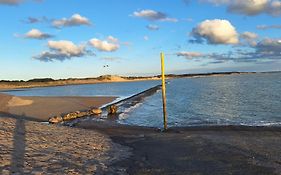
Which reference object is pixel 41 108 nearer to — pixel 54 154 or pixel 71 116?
pixel 71 116

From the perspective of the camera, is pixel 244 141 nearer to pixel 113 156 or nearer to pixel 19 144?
pixel 113 156

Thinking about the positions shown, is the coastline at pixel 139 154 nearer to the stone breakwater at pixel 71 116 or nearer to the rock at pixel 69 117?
the stone breakwater at pixel 71 116

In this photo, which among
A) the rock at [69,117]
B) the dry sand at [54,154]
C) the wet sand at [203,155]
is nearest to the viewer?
Result: the dry sand at [54,154]

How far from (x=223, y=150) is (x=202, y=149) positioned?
2.68 feet

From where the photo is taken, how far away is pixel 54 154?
11.3m

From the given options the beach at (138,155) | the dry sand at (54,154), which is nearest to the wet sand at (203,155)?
the beach at (138,155)

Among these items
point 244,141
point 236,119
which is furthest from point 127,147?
point 236,119

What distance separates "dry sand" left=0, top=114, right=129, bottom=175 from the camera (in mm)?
9266

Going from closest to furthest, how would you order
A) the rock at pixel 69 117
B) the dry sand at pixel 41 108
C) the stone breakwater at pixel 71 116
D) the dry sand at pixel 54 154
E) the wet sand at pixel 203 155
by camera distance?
the dry sand at pixel 54 154, the wet sand at pixel 203 155, the stone breakwater at pixel 71 116, the rock at pixel 69 117, the dry sand at pixel 41 108

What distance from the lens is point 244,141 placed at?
49.5ft

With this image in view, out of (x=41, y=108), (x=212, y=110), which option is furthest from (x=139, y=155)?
(x=41, y=108)

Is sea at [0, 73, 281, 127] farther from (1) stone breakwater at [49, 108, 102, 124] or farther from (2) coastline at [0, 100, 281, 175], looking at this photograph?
(2) coastline at [0, 100, 281, 175]

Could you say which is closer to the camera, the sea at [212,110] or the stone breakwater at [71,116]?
the sea at [212,110]

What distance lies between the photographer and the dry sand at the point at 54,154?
927 cm
